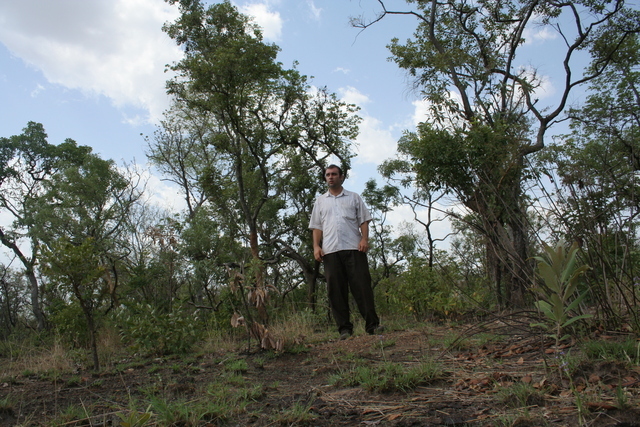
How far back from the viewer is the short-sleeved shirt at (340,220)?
502cm

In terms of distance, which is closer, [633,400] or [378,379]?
[633,400]

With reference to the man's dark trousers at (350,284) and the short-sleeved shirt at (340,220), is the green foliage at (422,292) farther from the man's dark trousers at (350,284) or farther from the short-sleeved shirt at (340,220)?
the short-sleeved shirt at (340,220)

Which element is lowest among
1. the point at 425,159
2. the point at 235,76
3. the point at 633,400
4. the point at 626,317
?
the point at 633,400

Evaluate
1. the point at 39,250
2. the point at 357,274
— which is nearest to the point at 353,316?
the point at 357,274

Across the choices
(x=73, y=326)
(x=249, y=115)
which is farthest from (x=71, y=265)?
(x=249, y=115)

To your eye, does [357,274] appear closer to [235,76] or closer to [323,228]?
[323,228]

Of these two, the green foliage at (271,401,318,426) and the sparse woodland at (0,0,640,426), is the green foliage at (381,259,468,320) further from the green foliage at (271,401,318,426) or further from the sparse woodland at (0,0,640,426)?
the green foliage at (271,401,318,426)

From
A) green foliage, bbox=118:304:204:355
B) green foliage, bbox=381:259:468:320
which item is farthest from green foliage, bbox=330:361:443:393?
green foliage, bbox=381:259:468:320

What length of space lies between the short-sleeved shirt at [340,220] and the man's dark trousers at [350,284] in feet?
0.35

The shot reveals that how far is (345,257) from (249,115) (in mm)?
9209

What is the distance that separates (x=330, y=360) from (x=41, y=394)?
2.03 meters

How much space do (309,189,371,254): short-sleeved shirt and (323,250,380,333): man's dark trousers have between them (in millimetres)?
106

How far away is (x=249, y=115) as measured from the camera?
13.2 metres

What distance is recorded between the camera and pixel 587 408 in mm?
1663
